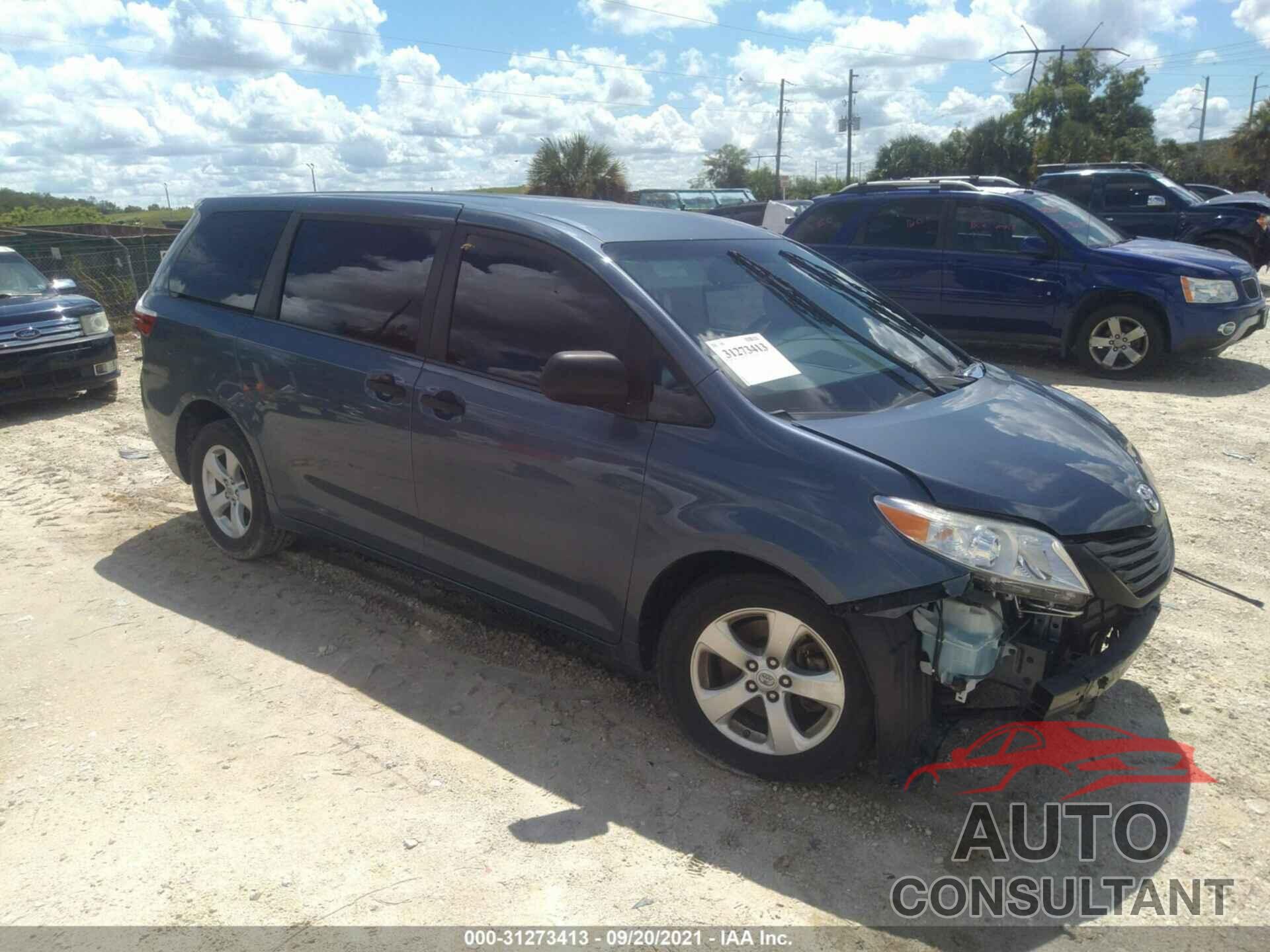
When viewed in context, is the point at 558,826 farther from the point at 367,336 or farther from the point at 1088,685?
the point at 367,336

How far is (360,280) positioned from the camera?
4.16m

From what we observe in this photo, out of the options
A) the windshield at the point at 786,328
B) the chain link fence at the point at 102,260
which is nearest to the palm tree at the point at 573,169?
the chain link fence at the point at 102,260

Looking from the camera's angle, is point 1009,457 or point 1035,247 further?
point 1035,247

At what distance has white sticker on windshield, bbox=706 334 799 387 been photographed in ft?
10.6

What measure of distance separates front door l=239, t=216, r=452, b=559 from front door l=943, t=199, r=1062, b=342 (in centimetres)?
702

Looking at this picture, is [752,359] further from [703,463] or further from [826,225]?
[826,225]

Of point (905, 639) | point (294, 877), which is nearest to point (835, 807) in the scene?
point (905, 639)

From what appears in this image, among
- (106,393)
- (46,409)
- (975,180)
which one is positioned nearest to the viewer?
(46,409)

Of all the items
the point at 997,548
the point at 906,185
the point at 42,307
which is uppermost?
the point at 906,185

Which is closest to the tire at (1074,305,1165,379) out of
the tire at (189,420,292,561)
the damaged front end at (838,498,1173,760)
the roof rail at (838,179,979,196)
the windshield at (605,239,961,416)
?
the roof rail at (838,179,979,196)

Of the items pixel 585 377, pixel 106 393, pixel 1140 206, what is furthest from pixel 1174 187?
pixel 106 393

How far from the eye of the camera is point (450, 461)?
372cm

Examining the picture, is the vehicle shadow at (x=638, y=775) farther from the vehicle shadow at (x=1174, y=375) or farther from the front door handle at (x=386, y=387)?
the vehicle shadow at (x=1174, y=375)

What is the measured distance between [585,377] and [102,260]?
13.4 metres
